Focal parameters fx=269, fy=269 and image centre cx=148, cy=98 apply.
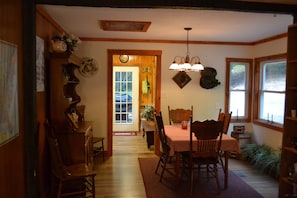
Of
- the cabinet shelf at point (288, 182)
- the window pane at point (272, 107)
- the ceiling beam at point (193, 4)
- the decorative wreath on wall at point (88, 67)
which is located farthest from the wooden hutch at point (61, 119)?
the window pane at point (272, 107)

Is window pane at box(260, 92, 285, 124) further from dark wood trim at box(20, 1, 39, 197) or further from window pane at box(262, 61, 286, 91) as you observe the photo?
dark wood trim at box(20, 1, 39, 197)

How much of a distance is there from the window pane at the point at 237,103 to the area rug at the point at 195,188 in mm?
1843

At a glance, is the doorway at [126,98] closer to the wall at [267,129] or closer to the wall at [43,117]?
the wall at [267,129]

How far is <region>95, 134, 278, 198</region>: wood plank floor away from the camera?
374cm

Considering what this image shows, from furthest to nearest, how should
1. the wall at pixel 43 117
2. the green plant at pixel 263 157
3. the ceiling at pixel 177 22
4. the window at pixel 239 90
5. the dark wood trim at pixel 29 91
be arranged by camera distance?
the window at pixel 239 90 < the green plant at pixel 263 157 < the ceiling at pixel 177 22 < the wall at pixel 43 117 < the dark wood trim at pixel 29 91

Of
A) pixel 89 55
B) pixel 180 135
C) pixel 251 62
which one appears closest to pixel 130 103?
pixel 89 55

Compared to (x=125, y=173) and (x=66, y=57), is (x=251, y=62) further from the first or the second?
(x=66, y=57)

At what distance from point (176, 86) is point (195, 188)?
2411 millimetres

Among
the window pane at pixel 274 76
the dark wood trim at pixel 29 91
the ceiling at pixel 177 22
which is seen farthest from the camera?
the window pane at pixel 274 76

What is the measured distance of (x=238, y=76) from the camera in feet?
19.6

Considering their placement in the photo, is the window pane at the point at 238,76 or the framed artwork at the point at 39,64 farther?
the window pane at the point at 238,76

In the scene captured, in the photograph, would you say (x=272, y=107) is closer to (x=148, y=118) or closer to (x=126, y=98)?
(x=148, y=118)

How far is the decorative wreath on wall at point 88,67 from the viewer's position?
5.38 meters

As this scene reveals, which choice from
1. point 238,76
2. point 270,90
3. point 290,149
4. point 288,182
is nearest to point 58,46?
point 290,149
